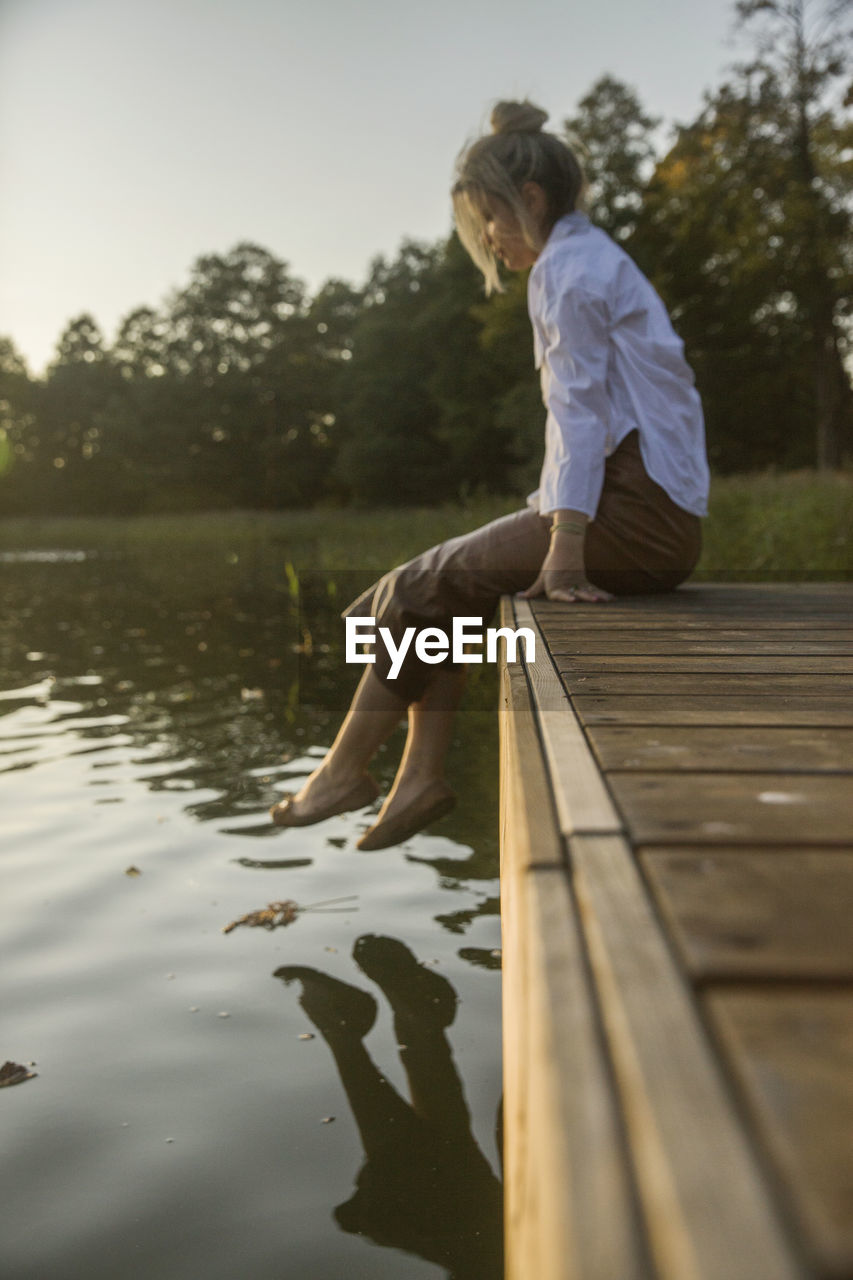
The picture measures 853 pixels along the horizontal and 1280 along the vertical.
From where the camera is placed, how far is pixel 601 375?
118 inches

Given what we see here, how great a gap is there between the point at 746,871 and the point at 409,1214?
112cm

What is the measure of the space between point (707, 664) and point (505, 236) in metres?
1.70

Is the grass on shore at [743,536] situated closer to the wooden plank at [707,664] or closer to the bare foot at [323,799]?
the bare foot at [323,799]

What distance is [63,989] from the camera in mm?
2404

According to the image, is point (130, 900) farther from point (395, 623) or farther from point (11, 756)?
point (11, 756)

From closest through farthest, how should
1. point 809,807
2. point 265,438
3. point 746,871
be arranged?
point 746,871, point 809,807, point 265,438

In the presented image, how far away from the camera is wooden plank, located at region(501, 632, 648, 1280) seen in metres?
0.51

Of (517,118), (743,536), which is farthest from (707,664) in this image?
(743,536)

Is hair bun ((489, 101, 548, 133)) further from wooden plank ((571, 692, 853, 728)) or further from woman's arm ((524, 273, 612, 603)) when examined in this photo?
wooden plank ((571, 692, 853, 728))

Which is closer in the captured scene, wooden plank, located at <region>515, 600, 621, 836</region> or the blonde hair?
wooden plank, located at <region>515, 600, 621, 836</region>

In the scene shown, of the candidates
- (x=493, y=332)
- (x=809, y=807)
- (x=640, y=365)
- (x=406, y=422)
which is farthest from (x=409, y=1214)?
(x=406, y=422)

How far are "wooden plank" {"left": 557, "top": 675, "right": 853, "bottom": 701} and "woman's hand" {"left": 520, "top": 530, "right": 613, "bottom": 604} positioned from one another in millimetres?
1062

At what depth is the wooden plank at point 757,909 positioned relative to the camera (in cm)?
71

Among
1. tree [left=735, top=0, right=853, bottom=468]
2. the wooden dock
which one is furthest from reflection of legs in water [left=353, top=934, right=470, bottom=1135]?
tree [left=735, top=0, right=853, bottom=468]
